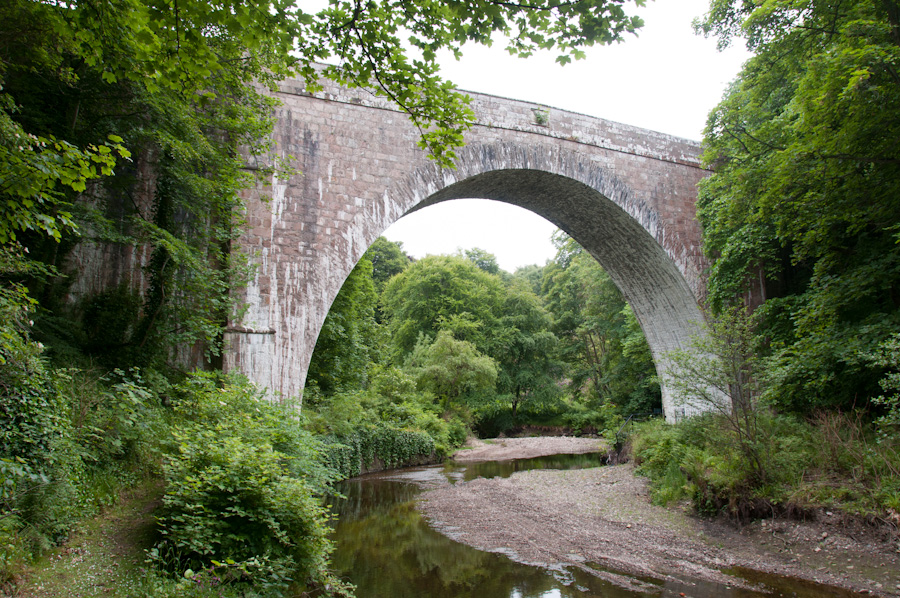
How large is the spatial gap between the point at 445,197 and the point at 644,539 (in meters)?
7.36

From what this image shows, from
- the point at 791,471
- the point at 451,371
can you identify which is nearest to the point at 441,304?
the point at 451,371

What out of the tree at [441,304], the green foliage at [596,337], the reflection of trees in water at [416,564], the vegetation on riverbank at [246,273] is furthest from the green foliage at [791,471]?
the tree at [441,304]

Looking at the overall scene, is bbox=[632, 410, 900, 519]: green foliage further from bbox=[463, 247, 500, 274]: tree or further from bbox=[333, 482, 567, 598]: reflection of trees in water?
bbox=[463, 247, 500, 274]: tree

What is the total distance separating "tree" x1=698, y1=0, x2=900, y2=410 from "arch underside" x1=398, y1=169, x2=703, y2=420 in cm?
212

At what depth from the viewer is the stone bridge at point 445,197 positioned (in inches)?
340

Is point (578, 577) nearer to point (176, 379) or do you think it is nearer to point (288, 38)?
point (288, 38)

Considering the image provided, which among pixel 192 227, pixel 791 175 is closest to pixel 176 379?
pixel 192 227

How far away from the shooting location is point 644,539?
22.0 feet

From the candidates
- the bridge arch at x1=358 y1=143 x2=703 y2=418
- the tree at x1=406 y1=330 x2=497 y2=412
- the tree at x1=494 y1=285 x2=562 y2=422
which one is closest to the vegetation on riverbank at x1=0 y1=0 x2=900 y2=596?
the bridge arch at x1=358 y1=143 x2=703 y2=418

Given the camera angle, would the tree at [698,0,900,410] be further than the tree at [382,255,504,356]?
No

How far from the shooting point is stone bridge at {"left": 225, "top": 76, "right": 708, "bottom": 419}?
862 centimetres

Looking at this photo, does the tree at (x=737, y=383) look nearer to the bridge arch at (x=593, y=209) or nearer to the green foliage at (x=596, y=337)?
the bridge arch at (x=593, y=209)

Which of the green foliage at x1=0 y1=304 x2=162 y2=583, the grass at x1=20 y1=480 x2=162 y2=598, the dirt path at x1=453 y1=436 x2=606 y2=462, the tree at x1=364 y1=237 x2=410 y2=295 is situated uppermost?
the tree at x1=364 y1=237 x2=410 y2=295

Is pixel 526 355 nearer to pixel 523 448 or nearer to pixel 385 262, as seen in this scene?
pixel 523 448
